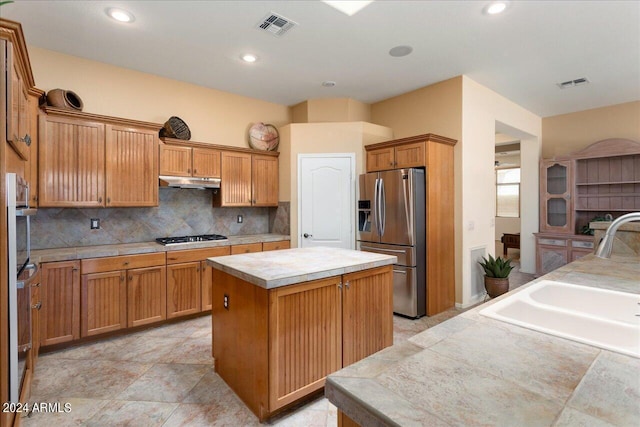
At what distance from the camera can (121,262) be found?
318cm

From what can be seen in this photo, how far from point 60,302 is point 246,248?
74.1 inches

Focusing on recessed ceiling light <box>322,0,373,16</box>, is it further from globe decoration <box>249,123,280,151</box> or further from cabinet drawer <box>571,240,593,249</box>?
cabinet drawer <box>571,240,593,249</box>

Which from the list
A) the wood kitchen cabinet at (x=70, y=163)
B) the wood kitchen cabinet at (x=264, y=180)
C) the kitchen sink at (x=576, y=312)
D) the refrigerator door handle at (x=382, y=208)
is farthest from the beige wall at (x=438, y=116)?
the wood kitchen cabinet at (x=70, y=163)

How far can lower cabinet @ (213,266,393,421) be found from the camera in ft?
6.16

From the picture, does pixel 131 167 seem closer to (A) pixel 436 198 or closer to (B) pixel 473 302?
(A) pixel 436 198

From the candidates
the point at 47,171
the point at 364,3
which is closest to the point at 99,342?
the point at 47,171

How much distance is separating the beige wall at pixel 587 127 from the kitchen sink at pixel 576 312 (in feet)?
18.0

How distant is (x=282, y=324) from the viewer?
190 centimetres

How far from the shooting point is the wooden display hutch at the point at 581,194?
5117mm

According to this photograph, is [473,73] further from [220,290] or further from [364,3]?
[220,290]

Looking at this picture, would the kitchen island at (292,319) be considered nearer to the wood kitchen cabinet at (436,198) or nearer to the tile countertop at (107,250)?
the tile countertop at (107,250)

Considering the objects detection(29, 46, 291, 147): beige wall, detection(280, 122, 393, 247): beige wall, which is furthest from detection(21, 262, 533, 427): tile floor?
detection(29, 46, 291, 147): beige wall

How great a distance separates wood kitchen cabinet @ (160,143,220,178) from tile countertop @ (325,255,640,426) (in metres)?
3.62

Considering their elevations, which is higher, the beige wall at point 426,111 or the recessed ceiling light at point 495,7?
the recessed ceiling light at point 495,7
